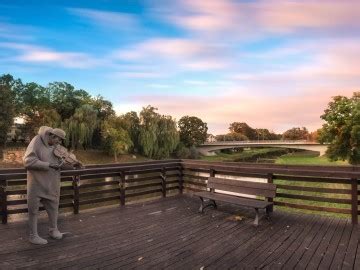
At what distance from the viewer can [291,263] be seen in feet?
14.0

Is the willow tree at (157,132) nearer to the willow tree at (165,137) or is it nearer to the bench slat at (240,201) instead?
the willow tree at (165,137)

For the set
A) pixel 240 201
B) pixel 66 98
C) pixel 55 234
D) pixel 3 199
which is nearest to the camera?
pixel 55 234

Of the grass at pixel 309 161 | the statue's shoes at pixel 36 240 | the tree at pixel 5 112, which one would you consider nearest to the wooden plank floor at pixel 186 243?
the statue's shoes at pixel 36 240

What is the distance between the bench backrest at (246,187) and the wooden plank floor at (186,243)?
49 cm

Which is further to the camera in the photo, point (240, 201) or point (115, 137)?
point (115, 137)

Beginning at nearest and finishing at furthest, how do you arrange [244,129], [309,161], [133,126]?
1. [133,126]
2. [309,161]
3. [244,129]

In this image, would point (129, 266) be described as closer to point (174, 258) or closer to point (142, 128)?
point (174, 258)

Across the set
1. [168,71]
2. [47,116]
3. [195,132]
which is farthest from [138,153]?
[168,71]

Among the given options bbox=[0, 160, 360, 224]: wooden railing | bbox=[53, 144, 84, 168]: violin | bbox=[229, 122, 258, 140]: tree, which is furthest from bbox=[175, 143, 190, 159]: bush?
bbox=[229, 122, 258, 140]: tree

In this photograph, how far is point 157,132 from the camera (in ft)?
130

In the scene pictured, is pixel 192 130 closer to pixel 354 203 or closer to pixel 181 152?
pixel 181 152

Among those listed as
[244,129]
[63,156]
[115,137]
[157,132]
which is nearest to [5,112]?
[115,137]

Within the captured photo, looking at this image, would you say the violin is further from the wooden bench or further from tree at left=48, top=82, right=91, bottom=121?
tree at left=48, top=82, right=91, bottom=121

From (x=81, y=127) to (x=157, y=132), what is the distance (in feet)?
28.6
